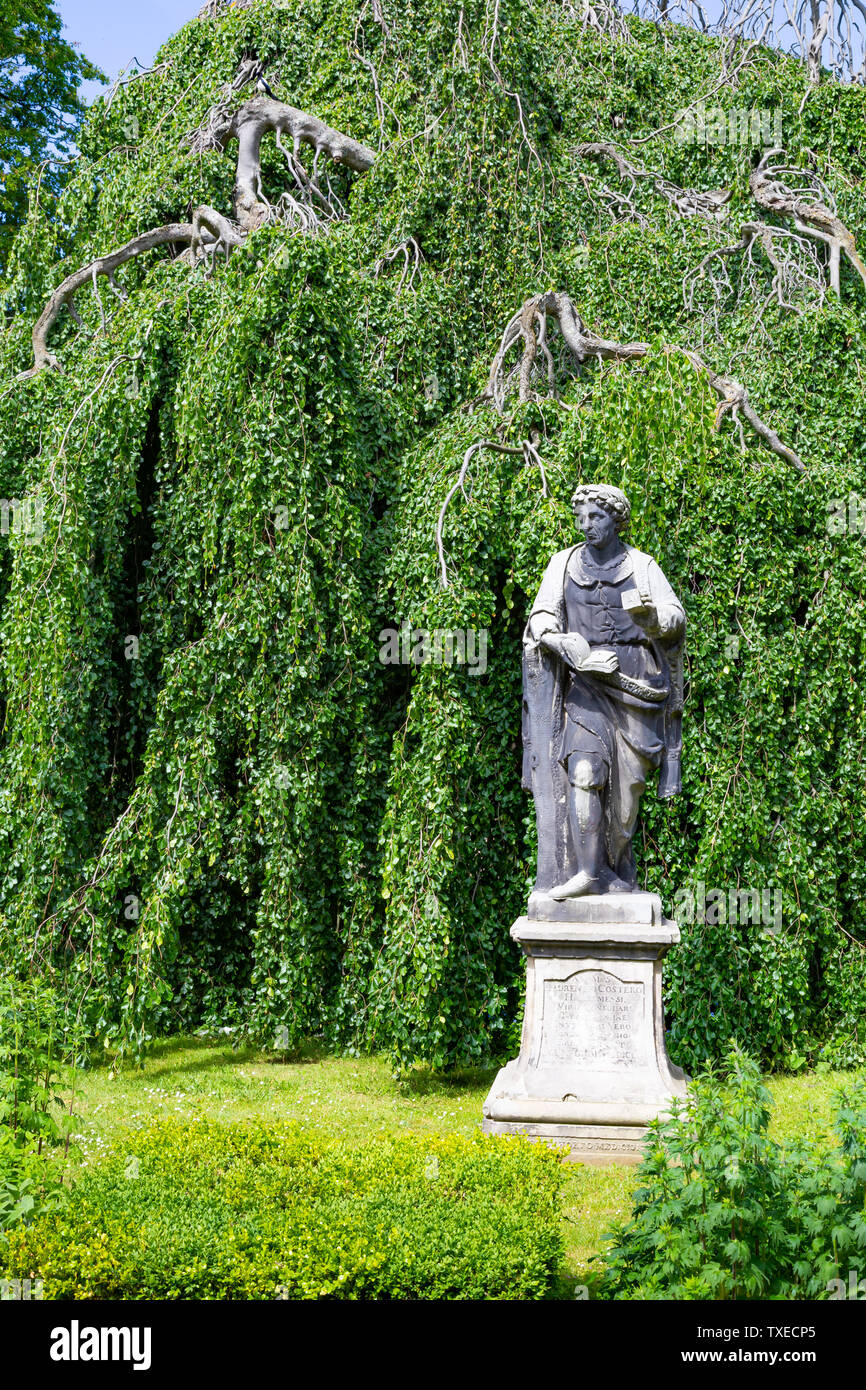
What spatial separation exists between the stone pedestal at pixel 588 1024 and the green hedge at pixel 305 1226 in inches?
47.6

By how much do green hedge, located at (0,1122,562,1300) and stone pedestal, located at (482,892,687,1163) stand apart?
121 cm

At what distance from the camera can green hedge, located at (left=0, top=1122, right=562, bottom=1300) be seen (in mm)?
3369

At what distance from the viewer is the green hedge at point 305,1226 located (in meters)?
3.37

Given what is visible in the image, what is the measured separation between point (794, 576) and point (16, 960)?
503 cm

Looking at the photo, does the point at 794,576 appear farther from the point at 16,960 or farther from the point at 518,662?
the point at 16,960

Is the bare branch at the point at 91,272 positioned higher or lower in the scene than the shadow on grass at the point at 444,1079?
higher

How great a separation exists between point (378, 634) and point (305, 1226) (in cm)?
432

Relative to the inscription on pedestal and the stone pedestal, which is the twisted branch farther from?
the inscription on pedestal

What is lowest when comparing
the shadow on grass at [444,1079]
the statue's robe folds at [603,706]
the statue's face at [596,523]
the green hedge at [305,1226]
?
the shadow on grass at [444,1079]

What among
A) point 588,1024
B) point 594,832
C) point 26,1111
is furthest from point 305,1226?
point 594,832

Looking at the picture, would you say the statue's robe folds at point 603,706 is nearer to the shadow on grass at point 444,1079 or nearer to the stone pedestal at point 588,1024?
the stone pedestal at point 588,1024

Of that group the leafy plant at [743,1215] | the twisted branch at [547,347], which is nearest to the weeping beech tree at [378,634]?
the twisted branch at [547,347]

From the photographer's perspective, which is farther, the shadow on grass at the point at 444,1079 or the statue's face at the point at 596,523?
the shadow on grass at the point at 444,1079

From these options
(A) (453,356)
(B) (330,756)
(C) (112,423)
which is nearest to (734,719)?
(B) (330,756)
